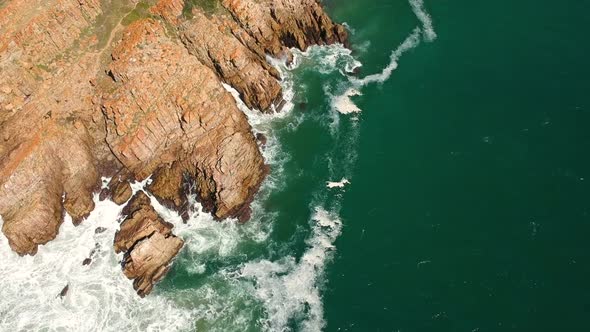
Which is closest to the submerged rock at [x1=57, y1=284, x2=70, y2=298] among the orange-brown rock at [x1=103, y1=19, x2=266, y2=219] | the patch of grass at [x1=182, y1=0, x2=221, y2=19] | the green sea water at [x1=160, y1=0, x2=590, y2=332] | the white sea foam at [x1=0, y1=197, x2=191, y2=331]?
the white sea foam at [x1=0, y1=197, x2=191, y2=331]

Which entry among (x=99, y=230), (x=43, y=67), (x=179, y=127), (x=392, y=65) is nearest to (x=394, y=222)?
(x=392, y=65)

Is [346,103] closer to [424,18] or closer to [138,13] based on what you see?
[424,18]

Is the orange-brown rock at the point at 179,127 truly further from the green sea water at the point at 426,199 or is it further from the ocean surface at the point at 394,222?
the green sea water at the point at 426,199

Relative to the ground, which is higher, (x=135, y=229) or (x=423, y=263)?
(x=135, y=229)

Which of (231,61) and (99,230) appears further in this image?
(231,61)

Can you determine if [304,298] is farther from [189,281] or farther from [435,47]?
[435,47]

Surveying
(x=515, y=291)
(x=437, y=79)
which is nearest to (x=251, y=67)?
(x=437, y=79)
